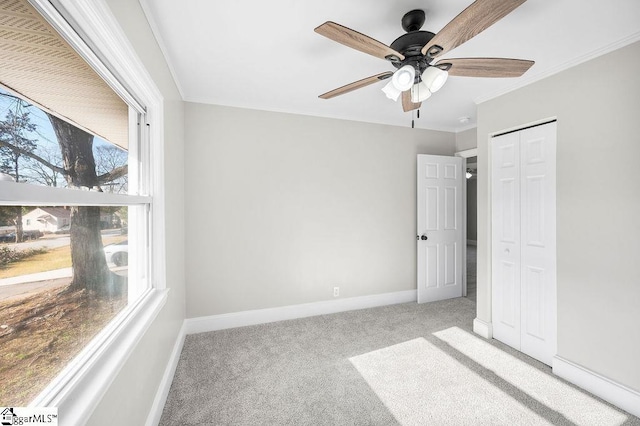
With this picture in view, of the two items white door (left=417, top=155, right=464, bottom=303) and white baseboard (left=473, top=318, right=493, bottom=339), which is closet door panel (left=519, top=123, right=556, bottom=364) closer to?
white baseboard (left=473, top=318, right=493, bottom=339)

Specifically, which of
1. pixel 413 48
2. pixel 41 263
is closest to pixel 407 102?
pixel 413 48

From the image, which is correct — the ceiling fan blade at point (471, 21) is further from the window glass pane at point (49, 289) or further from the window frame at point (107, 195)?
the window glass pane at point (49, 289)

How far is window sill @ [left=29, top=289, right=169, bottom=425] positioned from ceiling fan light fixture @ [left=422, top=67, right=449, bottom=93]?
2.02 meters

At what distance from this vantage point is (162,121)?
1920mm

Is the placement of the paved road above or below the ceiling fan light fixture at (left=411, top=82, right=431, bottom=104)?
below

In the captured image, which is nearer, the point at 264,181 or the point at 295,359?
the point at 295,359

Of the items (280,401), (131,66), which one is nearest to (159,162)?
(131,66)

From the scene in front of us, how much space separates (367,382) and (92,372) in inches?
71.0

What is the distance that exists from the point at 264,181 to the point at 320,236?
96cm

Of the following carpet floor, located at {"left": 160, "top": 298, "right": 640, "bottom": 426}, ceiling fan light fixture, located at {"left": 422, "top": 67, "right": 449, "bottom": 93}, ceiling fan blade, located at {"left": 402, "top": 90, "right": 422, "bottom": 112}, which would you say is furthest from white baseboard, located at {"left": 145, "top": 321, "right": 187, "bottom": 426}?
ceiling fan blade, located at {"left": 402, "top": 90, "right": 422, "bottom": 112}

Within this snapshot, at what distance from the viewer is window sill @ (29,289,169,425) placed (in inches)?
32.3

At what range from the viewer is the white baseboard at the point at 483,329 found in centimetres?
283

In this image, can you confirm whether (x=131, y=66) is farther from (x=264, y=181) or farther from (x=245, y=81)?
(x=264, y=181)

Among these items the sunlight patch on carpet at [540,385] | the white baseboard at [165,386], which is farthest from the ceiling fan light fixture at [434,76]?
the white baseboard at [165,386]
